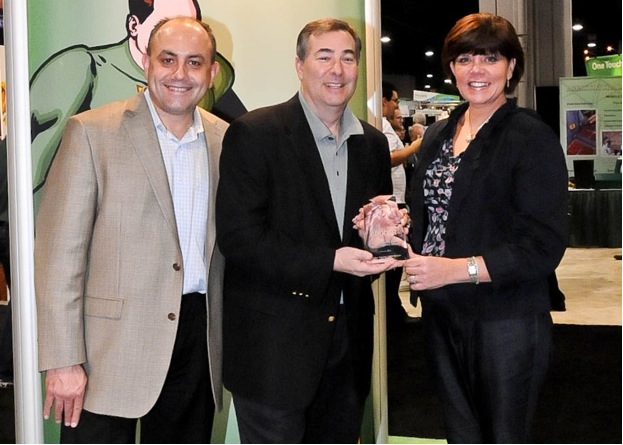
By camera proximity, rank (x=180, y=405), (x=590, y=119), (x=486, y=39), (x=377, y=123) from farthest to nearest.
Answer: (x=590, y=119) → (x=377, y=123) → (x=180, y=405) → (x=486, y=39)

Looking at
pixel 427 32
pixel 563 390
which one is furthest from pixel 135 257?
pixel 563 390

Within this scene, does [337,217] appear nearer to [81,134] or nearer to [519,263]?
[519,263]

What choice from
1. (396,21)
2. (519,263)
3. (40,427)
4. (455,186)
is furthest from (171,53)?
(396,21)

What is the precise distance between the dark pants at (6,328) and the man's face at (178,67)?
0.82m

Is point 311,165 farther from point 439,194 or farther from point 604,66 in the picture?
point 604,66

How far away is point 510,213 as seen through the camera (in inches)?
85.7

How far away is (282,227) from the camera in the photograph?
7.14 ft

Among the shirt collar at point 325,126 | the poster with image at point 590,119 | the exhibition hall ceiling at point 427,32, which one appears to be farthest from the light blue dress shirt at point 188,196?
the poster with image at point 590,119

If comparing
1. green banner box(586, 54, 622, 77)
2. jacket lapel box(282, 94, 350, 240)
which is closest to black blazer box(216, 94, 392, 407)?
jacket lapel box(282, 94, 350, 240)

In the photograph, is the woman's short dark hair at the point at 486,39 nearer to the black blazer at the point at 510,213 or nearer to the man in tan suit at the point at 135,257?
the black blazer at the point at 510,213

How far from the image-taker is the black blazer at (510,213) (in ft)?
6.97

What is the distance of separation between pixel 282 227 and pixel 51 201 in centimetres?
63

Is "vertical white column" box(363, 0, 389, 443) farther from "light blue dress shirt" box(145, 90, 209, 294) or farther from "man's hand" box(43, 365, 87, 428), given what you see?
"man's hand" box(43, 365, 87, 428)

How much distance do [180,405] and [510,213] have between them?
1.09 meters
